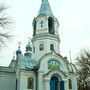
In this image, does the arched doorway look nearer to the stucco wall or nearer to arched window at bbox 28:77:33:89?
arched window at bbox 28:77:33:89

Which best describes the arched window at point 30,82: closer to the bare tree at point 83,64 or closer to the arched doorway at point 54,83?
the arched doorway at point 54,83

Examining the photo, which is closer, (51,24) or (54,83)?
(54,83)

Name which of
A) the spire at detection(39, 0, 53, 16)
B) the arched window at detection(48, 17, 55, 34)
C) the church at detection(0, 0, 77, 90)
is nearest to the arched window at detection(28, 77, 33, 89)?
the church at detection(0, 0, 77, 90)

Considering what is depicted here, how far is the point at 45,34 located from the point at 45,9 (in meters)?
4.46

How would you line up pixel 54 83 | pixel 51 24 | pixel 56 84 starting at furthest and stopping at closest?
pixel 51 24 < pixel 56 84 < pixel 54 83

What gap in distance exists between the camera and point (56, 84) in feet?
89.0

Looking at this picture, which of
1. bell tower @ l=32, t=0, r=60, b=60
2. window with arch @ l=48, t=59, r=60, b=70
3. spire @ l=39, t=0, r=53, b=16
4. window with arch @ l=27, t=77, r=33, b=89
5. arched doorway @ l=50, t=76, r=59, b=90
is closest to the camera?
window with arch @ l=27, t=77, r=33, b=89

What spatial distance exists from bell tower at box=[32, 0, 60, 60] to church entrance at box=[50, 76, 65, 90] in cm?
373

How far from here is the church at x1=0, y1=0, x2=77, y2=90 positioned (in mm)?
26109

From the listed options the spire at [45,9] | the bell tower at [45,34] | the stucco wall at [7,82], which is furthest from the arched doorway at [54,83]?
the spire at [45,9]

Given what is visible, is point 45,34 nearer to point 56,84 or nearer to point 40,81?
point 40,81

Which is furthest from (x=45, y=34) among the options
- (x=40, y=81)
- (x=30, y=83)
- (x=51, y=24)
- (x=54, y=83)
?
(x=30, y=83)

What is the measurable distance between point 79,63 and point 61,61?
19.2 feet

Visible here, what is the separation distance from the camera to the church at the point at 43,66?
85.7 ft
